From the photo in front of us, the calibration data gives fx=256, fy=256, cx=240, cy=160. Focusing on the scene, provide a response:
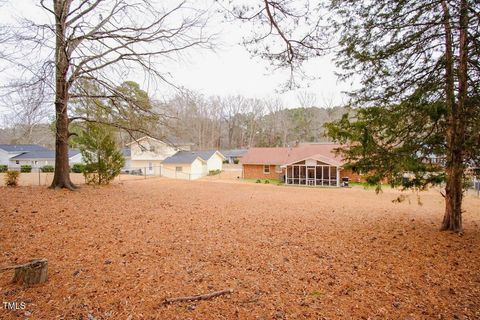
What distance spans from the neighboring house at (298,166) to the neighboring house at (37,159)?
25777 mm

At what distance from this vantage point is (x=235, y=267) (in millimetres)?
4137

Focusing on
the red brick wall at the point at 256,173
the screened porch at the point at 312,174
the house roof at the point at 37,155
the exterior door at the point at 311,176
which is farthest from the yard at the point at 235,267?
the house roof at the point at 37,155

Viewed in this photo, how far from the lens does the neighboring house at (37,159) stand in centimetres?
3688

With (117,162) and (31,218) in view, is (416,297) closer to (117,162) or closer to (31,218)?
(31,218)

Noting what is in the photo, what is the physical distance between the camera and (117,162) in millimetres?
16328

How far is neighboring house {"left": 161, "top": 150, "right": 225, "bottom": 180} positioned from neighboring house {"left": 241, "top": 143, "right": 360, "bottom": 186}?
6.01 meters

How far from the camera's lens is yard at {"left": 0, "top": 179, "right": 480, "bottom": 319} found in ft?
9.86

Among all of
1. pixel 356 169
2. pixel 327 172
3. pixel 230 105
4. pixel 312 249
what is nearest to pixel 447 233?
pixel 356 169

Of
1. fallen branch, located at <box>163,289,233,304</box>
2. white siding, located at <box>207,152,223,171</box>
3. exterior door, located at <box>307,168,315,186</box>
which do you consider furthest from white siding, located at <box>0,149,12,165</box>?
fallen branch, located at <box>163,289,233,304</box>

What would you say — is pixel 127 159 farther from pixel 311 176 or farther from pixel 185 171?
pixel 311 176

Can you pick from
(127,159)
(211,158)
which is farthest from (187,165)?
(127,159)

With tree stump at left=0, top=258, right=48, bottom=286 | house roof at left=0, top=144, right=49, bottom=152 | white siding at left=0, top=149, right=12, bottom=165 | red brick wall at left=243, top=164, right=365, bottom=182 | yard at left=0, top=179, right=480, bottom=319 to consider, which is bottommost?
yard at left=0, top=179, right=480, bottom=319

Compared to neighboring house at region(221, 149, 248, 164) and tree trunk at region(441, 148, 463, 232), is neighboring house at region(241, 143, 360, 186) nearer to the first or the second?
neighboring house at region(221, 149, 248, 164)

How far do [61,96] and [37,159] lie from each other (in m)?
35.8
